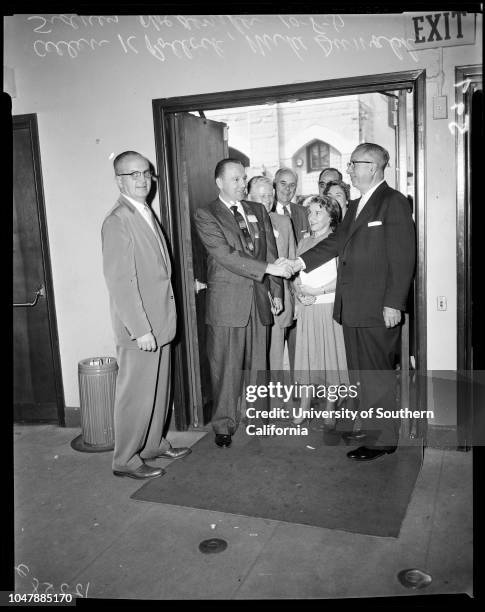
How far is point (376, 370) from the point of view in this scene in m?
3.59

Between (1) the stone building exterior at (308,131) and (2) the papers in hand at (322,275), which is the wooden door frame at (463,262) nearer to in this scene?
(2) the papers in hand at (322,275)

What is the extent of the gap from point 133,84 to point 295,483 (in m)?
2.99

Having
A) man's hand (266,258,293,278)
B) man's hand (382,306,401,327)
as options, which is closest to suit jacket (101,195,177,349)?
man's hand (266,258,293,278)

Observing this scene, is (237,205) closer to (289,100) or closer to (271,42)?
(289,100)

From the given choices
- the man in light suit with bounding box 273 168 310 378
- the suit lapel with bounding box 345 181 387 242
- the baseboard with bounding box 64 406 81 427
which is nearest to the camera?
the suit lapel with bounding box 345 181 387 242

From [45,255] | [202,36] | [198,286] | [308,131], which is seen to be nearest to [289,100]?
[202,36]

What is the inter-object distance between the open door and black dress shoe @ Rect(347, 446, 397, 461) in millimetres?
1262

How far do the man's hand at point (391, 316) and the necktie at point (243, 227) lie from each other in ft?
3.54

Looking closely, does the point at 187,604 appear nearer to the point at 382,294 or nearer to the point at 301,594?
the point at 301,594

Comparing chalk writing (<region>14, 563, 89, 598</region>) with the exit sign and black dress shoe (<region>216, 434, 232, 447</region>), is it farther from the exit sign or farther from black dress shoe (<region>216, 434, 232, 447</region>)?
the exit sign

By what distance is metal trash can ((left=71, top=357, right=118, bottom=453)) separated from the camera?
13.2ft

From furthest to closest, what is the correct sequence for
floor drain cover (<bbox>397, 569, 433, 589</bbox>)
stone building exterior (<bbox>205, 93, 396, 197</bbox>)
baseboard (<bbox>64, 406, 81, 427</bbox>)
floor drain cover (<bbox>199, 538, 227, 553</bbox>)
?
stone building exterior (<bbox>205, 93, 396, 197</bbox>) < baseboard (<bbox>64, 406, 81, 427</bbox>) < floor drain cover (<bbox>199, 538, 227, 553</bbox>) < floor drain cover (<bbox>397, 569, 433, 589</bbox>)

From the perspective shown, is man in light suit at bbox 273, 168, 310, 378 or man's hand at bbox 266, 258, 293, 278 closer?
man's hand at bbox 266, 258, 293, 278

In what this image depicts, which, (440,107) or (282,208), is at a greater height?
(440,107)
